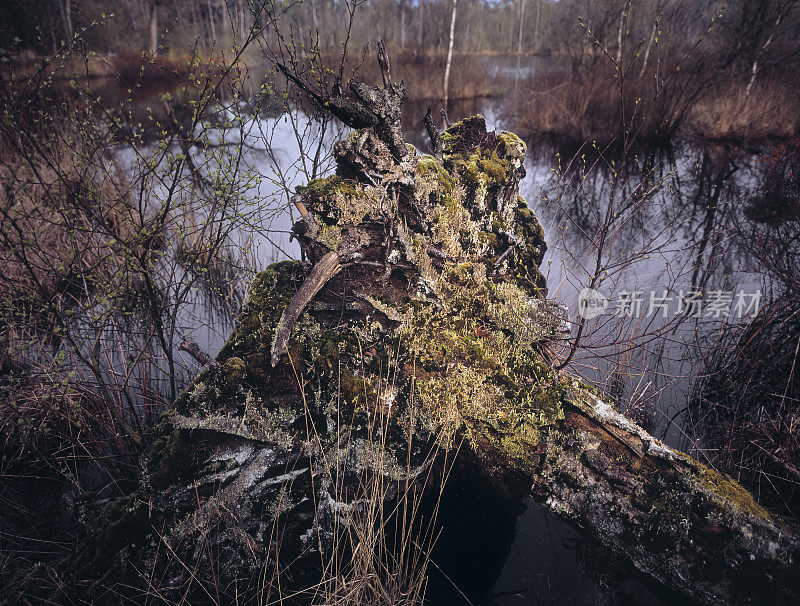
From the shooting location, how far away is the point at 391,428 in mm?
2293

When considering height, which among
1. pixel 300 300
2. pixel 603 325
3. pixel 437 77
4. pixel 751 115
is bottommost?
pixel 603 325

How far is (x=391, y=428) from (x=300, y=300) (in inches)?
34.0

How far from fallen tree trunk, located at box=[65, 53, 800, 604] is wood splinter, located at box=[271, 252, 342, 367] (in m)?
0.01

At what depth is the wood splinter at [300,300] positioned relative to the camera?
7.48ft

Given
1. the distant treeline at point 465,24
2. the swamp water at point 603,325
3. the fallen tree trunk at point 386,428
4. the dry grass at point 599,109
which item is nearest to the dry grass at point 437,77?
the distant treeline at point 465,24

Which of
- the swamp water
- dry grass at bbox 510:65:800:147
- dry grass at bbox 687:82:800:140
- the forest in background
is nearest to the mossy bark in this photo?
the swamp water

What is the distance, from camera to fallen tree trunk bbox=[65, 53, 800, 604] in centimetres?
201

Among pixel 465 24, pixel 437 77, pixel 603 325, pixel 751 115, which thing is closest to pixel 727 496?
pixel 603 325

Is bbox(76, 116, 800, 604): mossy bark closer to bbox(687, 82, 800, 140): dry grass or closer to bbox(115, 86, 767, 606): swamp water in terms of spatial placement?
bbox(115, 86, 767, 606): swamp water

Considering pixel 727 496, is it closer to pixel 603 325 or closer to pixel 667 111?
pixel 603 325

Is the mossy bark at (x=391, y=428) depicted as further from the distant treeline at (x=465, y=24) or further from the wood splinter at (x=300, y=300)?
the distant treeline at (x=465, y=24)

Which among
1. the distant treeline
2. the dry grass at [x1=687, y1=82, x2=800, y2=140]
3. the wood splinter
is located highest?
the distant treeline

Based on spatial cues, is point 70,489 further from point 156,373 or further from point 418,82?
point 418,82

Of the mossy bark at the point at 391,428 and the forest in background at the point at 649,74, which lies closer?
the mossy bark at the point at 391,428
